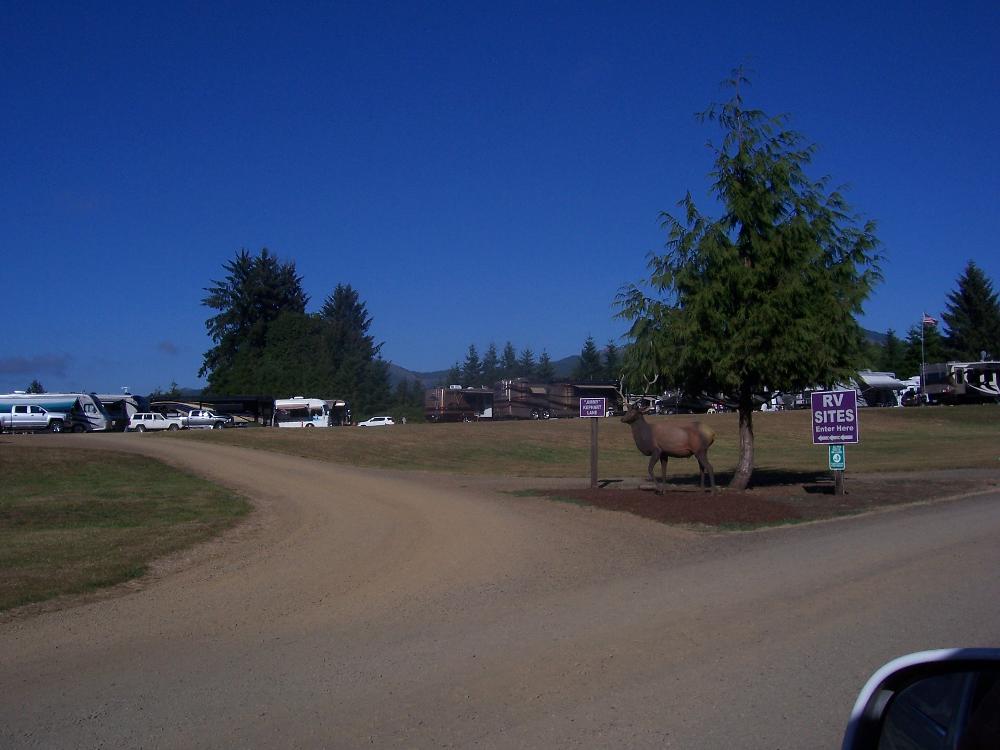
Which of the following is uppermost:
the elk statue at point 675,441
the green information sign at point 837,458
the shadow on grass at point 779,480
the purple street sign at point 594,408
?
the purple street sign at point 594,408

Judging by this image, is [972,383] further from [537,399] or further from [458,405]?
[458,405]

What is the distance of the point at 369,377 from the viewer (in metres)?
122

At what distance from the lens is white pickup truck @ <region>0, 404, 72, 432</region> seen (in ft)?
180

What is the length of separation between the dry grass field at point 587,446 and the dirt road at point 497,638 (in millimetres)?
18322

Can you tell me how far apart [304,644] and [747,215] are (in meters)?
16.4

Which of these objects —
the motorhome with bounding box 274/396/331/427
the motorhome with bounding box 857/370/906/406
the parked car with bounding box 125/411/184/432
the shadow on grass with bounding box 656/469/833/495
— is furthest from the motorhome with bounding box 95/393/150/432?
the motorhome with bounding box 857/370/906/406

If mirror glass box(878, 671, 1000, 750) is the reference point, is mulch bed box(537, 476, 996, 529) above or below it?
below

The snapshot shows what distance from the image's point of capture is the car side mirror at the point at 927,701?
292cm

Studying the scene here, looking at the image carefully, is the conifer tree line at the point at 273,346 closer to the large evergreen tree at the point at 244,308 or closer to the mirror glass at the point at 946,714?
the large evergreen tree at the point at 244,308

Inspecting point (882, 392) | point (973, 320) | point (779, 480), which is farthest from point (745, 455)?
point (973, 320)

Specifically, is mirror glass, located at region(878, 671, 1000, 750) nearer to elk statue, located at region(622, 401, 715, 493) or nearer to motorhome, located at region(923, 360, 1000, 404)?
elk statue, located at region(622, 401, 715, 493)

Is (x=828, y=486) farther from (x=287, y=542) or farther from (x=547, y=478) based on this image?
(x=287, y=542)

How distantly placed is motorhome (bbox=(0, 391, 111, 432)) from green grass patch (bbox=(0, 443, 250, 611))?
2810 centimetres

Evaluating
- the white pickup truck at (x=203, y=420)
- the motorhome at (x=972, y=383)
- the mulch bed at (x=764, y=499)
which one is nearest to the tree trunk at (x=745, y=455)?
the mulch bed at (x=764, y=499)
